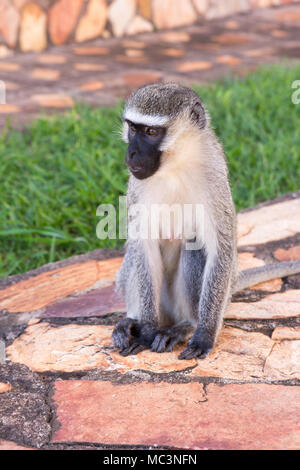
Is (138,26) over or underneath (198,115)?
over

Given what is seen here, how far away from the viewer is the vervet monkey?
2693 mm

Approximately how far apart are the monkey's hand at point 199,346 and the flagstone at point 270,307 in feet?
1.03

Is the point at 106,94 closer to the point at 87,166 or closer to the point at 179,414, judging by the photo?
the point at 87,166

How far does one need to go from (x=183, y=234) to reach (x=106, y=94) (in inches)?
157

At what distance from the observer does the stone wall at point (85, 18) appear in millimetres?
7586

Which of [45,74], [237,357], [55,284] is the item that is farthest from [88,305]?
[45,74]

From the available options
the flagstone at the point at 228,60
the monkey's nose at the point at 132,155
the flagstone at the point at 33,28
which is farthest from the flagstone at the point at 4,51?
the monkey's nose at the point at 132,155

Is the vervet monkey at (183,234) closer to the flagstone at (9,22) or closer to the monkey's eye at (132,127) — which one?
the monkey's eye at (132,127)

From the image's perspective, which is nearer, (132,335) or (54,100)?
(132,335)

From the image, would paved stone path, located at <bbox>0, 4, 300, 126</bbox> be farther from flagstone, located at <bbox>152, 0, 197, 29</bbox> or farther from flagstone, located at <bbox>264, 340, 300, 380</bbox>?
flagstone, located at <bbox>264, 340, 300, 380</bbox>

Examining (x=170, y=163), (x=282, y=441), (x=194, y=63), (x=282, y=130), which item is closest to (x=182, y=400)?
(x=282, y=441)

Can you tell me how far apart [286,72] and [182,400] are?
5078 millimetres

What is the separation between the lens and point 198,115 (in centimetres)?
281
